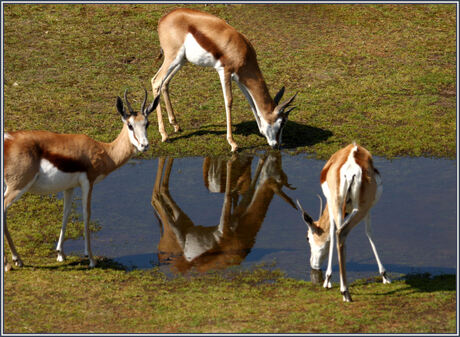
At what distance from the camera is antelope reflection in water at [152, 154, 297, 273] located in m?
10.9

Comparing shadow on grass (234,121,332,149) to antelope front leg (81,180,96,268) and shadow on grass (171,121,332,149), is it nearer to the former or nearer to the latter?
shadow on grass (171,121,332,149)

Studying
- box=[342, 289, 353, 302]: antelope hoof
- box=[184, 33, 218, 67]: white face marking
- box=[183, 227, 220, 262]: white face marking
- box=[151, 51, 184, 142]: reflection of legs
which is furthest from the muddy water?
box=[184, 33, 218, 67]: white face marking

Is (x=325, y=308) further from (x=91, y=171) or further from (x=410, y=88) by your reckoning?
(x=410, y=88)

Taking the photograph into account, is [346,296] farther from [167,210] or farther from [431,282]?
[167,210]

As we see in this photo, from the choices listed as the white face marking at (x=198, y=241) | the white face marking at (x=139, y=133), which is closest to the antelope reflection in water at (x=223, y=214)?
the white face marking at (x=198, y=241)

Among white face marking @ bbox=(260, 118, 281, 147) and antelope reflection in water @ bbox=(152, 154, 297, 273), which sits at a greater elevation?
white face marking @ bbox=(260, 118, 281, 147)

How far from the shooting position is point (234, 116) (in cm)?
1680

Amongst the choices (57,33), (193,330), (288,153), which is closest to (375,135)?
(288,153)

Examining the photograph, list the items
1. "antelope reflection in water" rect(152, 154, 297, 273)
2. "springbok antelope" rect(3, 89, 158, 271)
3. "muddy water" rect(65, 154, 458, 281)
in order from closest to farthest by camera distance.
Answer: "springbok antelope" rect(3, 89, 158, 271) → "muddy water" rect(65, 154, 458, 281) → "antelope reflection in water" rect(152, 154, 297, 273)

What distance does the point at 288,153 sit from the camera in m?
15.0

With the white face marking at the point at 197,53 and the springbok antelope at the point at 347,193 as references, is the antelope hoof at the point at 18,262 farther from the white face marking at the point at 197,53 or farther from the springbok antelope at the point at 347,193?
the white face marking at the point at 197,53

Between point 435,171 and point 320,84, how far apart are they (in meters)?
5.21

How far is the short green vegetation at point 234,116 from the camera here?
898 cm

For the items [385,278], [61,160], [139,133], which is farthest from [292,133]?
[61,160]
